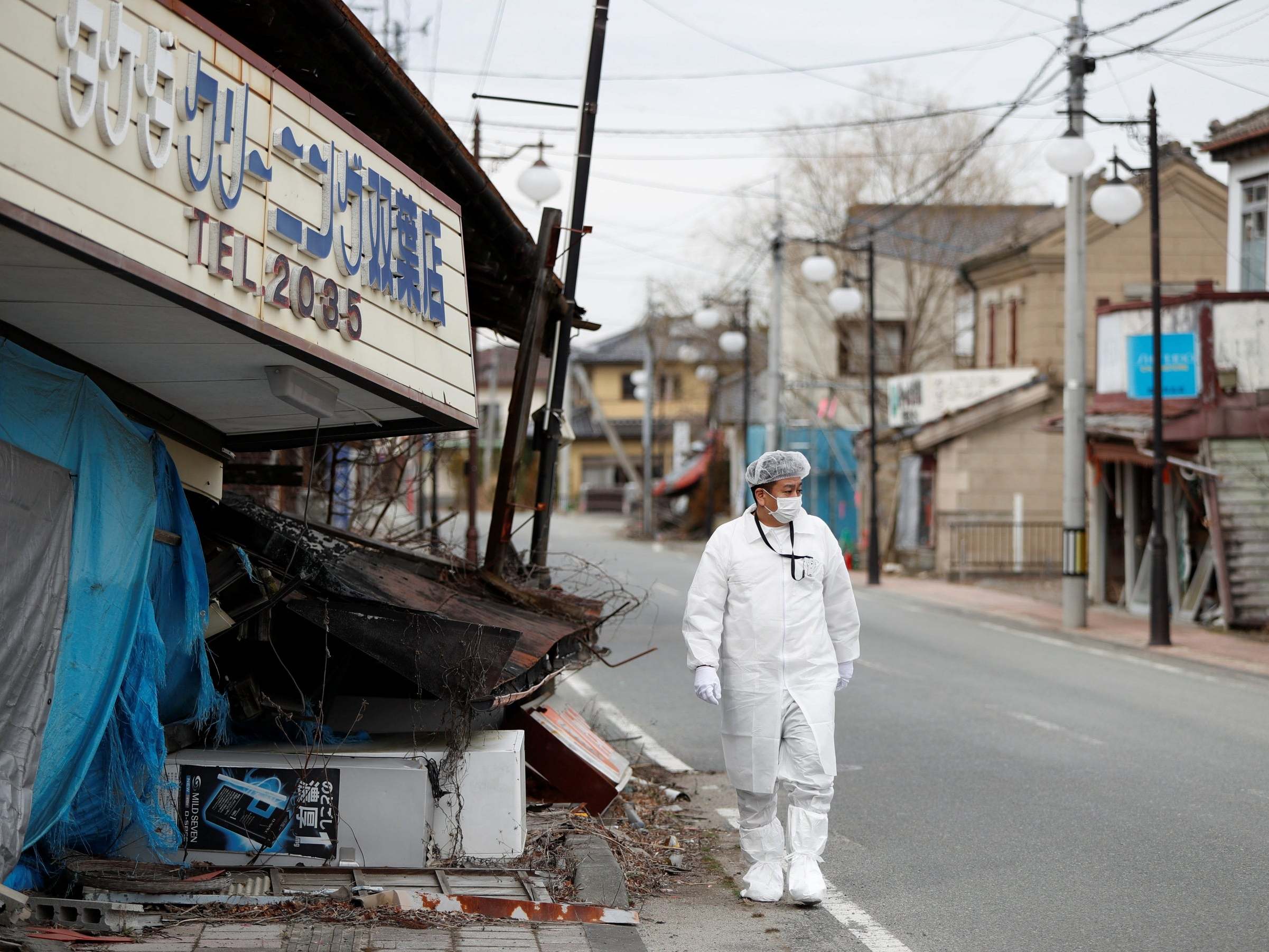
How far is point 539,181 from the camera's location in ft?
51.2

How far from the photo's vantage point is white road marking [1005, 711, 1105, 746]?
35.7ft

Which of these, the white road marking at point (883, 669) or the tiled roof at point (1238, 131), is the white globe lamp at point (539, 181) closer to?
the white road marking at point (883, 669)

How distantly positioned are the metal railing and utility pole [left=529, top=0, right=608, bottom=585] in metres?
22.4

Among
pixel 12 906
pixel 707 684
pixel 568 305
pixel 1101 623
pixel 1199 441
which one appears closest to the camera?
pixel 12 906

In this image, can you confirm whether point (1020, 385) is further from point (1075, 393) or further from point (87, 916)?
point (87, 916)

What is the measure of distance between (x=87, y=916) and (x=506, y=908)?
1.61 m

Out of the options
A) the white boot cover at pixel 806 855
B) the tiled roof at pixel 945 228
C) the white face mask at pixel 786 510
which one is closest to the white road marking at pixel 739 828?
the white boot cover at pixel 806 855

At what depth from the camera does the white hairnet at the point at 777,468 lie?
6.51 m

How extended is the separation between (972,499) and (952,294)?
645 inches

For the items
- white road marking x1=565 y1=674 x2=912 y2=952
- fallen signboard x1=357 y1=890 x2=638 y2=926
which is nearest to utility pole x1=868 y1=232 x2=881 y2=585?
white road marking x1=565 y1=674 x2=912 y2=952

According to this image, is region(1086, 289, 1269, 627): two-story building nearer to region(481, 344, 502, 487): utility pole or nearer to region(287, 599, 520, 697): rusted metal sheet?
region(287, 599, 520, 697): rusted metal sheet

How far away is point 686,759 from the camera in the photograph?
10.3 m

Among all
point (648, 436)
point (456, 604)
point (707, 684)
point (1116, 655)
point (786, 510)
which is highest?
point (648, 436)

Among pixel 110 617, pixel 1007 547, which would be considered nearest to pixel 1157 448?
pixel 1007 547
